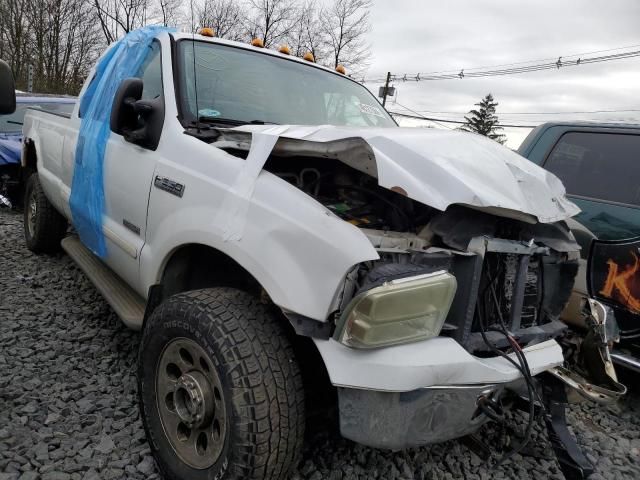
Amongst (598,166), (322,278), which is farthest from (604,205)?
(322,278)

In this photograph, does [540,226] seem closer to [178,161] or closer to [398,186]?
[398,186]

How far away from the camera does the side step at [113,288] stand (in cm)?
263

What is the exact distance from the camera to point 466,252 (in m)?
1.75

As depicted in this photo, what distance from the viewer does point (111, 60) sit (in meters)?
3.62

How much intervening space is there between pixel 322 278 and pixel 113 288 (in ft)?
6.27

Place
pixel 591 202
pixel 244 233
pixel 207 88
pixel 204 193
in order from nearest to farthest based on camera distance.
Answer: pixel 244 233 → pixel 204 193 → pixel 207 88 → pixel 591 202

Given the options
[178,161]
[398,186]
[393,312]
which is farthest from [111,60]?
[393,312]

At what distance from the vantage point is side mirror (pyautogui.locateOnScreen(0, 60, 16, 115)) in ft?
8.71

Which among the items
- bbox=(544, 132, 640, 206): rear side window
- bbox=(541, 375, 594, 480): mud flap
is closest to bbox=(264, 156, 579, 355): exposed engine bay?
bbox=(541, 375, 594, 480): mud flap

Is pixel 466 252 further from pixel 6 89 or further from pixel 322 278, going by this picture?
pixel 6 89

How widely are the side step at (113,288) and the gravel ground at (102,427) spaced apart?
0.42 m

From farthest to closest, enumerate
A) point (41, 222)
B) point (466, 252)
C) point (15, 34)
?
point (15, 34)
point (41, 222)
point (466, 252)

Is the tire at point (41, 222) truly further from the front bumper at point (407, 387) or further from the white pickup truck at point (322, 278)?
the front bumper at point (407, 387)

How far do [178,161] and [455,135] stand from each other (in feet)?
4.12
